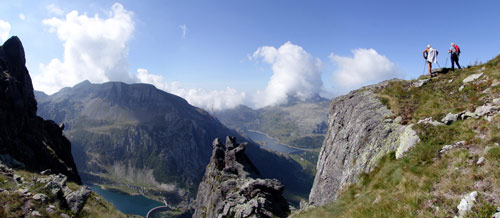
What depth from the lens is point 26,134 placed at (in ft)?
233

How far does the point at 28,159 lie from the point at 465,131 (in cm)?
6822

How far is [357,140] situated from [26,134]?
9099 cm

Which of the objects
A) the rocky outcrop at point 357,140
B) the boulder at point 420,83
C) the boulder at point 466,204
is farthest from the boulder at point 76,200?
the boulder at point 420,83

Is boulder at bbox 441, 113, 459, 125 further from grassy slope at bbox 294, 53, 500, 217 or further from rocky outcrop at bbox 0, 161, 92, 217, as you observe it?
rocky outcrop at bbox 0, 161, 92, 217

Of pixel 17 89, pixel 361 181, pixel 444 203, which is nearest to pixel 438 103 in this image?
pixel 361 181

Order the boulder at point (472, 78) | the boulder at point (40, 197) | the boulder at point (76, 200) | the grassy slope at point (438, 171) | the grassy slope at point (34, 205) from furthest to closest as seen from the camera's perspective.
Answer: the boulder at point (472, 78) < the boulder at point (76, 200) < the boulder at point (40, 197) < the grassy slope at point (34, 205) < the grassy slope at point (438, 171)

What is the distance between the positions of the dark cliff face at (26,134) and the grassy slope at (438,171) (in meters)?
52.4

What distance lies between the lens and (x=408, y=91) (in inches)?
1101

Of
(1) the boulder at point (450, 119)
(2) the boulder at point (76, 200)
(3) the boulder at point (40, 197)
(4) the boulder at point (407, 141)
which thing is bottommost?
(2) the boulder at point (76, 200)

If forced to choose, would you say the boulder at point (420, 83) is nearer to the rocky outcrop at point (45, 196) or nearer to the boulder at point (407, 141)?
the boulder at point (407, 141)

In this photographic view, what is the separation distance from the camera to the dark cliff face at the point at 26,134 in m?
50.9

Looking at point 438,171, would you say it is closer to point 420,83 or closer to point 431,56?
point 420,83

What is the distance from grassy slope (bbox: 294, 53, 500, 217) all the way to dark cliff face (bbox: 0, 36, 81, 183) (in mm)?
52434

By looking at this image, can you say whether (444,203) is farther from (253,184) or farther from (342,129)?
(253,184)
